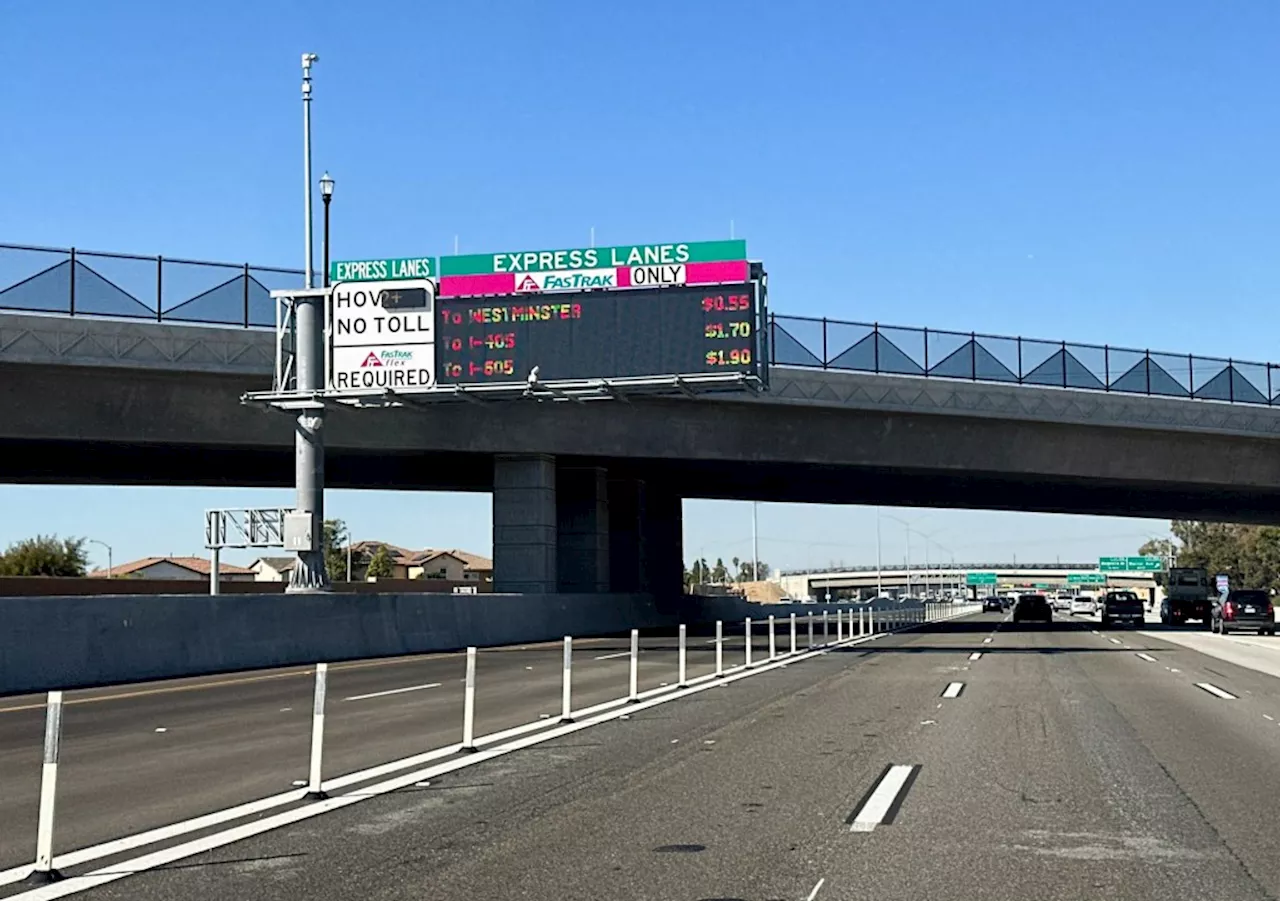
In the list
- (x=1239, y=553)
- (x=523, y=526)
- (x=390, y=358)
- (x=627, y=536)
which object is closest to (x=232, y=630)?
(x=390, y=358)

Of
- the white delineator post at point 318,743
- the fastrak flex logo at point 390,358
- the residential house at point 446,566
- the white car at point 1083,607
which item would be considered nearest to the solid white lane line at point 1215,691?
the white delineator post at point 318,743

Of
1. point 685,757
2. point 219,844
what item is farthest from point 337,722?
point 219,844

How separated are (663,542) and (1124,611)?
20690 mm

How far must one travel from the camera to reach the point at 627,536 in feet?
173

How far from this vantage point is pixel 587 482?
47.0m

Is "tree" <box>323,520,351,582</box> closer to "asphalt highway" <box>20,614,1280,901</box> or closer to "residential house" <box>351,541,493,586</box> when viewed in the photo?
"residential house" <box>351,541,493,586</box>

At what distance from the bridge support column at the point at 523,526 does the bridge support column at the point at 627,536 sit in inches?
395

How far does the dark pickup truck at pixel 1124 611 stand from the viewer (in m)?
60.2

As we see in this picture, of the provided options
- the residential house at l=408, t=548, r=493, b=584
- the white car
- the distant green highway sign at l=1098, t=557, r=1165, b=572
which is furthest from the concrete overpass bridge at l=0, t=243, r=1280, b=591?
the residential house at l=408, t=548, r=493, b=584

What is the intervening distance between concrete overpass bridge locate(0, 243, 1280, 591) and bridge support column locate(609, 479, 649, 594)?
9.71 feet

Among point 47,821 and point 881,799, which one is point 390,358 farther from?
point 47,821

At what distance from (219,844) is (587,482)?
38247 millimetres

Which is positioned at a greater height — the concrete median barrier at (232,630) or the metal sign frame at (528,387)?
the metal sign frame at (528,387)

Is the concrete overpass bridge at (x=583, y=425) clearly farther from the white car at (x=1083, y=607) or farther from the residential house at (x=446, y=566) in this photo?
the residential house at (x=446, y=566)
